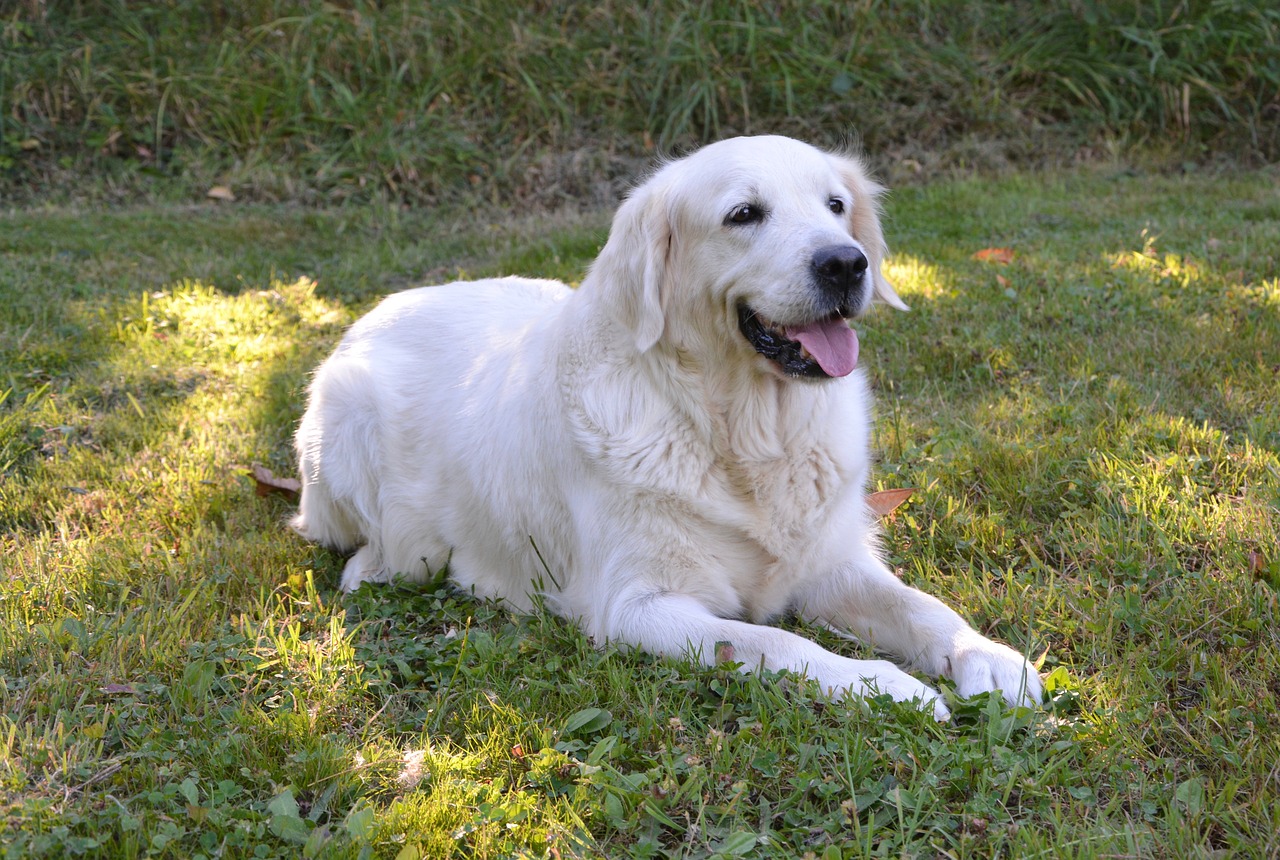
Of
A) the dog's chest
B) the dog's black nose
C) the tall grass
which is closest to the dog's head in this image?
the dog's black nose

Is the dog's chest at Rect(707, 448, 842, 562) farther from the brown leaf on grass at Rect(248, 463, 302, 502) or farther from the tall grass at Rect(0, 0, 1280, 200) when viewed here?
the tall grass at Rect(0, 0, 1280, 200)

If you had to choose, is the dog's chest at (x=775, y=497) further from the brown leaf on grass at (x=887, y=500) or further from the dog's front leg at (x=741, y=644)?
the brown leaf on grass at (x=887, y=500)

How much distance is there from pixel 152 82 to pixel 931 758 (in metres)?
8.23

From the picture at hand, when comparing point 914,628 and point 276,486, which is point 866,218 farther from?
point 276,486

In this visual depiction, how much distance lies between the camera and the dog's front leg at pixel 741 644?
2557 millimetres

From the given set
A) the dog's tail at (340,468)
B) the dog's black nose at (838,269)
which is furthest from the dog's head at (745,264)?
the dog's tail at (340,468)

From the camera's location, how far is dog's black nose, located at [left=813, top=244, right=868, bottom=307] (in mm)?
2867

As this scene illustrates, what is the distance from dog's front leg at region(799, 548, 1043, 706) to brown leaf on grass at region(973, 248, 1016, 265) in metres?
3.03

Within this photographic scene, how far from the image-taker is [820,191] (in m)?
3.14

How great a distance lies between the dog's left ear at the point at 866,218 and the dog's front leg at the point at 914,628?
2.73 feet

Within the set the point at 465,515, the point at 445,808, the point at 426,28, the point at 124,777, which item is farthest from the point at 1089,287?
the point at 426,28

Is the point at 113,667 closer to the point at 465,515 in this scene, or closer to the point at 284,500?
the point at 465,515

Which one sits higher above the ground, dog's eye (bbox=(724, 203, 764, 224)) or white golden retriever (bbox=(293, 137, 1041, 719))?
dog's eye (bbox=(724, 203, 764, 224))

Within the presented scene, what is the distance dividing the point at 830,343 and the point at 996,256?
3.18m
